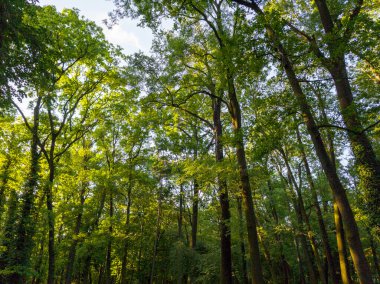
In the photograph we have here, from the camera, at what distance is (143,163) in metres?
22.6

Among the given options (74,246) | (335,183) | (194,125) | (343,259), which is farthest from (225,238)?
(74,246)

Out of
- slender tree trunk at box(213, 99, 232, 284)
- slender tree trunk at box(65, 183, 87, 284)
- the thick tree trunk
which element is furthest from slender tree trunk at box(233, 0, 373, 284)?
slender tree trunk at box(65, 183, 87, 284)

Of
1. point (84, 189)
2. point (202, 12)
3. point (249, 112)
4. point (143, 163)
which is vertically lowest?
point (84, 189)

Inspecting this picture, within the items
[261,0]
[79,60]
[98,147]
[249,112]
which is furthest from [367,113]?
[98,147]

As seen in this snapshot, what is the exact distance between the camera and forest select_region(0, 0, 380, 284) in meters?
8.20

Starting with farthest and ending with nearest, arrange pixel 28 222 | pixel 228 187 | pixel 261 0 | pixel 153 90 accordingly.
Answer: pixel 153 90 → pixel 28 222 → pixel 228 187 → pixel 261 0

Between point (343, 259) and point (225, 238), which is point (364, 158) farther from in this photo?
point (225, 238)

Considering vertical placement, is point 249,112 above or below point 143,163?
above

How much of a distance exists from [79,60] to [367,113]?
12991 mm

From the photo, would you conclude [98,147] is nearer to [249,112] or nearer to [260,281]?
[249,112]

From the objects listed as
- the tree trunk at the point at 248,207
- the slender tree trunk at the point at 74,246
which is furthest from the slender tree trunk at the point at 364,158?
the slender tree trunk at the point at 74,246

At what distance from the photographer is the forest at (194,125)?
8195 mm

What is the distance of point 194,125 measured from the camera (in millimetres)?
18859

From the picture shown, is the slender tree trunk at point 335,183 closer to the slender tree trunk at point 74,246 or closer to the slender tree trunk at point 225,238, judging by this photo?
the slender tree trunk at point 225,238
